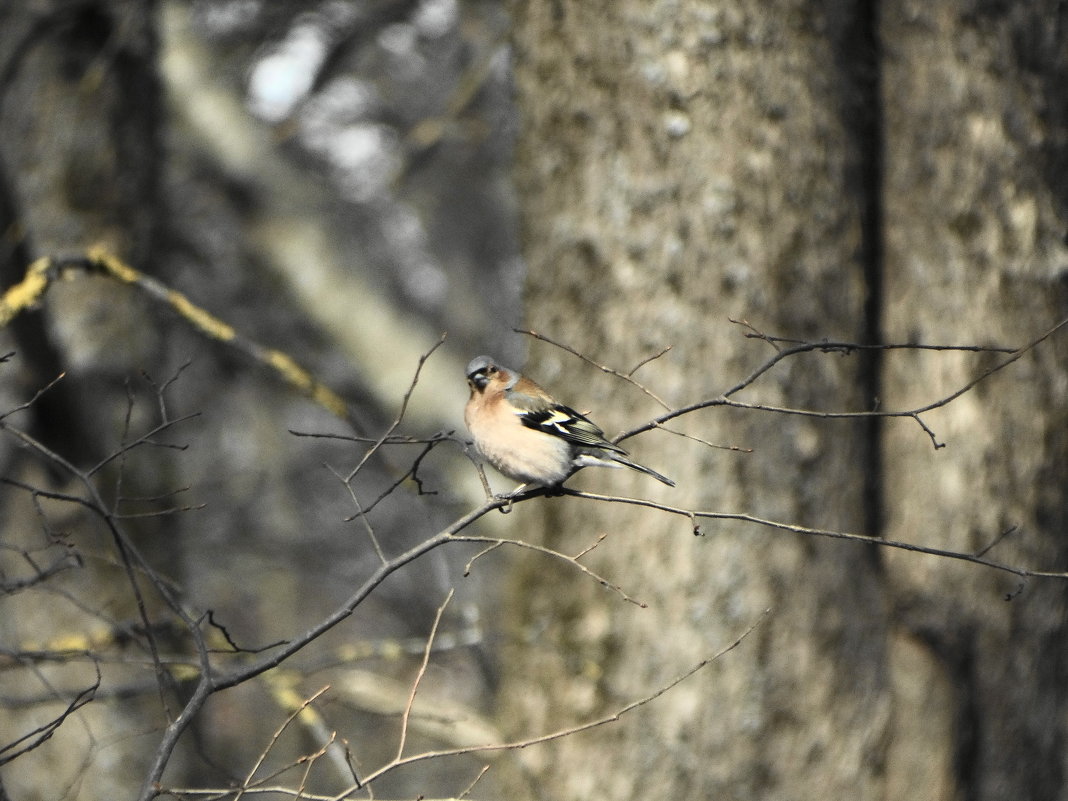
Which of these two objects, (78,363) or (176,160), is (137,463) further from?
(176,160)

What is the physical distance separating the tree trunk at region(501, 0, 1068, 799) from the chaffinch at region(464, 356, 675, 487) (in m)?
0.41

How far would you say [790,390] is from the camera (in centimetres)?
395

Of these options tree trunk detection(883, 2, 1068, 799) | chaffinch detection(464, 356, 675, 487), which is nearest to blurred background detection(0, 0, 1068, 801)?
tree trunk detection(883, 2, 1068, 799)

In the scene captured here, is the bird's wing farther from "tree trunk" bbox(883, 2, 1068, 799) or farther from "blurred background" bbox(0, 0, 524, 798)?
"tree trunk" bbox(883, 2, 1068, 799)

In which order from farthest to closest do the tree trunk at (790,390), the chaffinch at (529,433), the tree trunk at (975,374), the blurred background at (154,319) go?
the blurred background at (154,319) → the tree trunk at (975,374) → the tree trunk at (790,390) → the chaffinch at (529,433)

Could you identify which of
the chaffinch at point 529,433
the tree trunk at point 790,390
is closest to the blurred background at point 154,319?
the chaffinch at point 529,433

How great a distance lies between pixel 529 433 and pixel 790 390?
103cm

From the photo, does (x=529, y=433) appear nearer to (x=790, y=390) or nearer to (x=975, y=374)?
(x=790, y=390)

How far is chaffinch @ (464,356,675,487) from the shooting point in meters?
3.53

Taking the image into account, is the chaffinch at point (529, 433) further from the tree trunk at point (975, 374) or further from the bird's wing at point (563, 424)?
the tree trunk at point (975, 374)

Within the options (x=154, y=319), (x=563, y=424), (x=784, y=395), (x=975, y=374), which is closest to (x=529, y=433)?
(x=563, y=424)

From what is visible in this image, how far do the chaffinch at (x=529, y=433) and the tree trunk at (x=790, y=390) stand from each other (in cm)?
41

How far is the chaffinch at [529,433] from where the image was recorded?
3.53 meters

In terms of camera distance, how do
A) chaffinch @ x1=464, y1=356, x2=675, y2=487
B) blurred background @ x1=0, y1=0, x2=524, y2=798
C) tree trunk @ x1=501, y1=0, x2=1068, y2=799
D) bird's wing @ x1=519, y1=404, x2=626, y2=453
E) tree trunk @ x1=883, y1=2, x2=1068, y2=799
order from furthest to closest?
blurred background @ x1=0, y1=0, x2=524, y2=798 → tree trunk @ x1=883, y1=2, x2=1068, y2=799 → tree trunk @ x1=501, y1=0, x2=1068, y2=799 → bird's wing @ x1=519, y1=404, x2=626, y2=453 → chaffinch @ x1=464, y1=356, x2=675, y2=487
